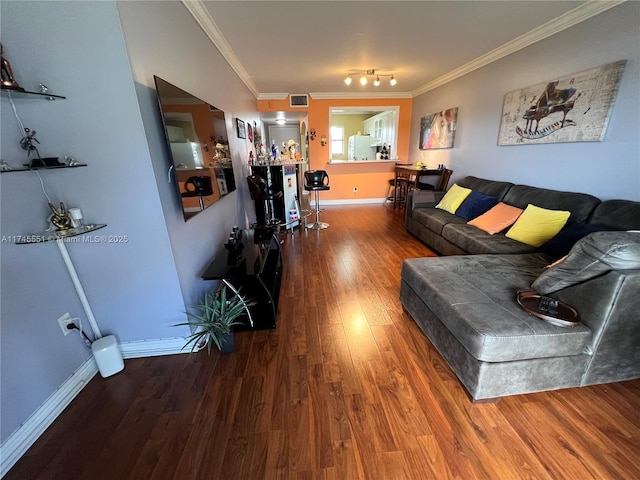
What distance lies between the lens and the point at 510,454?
44.6 inches

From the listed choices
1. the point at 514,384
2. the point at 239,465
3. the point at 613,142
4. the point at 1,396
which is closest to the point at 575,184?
the point at 613,142

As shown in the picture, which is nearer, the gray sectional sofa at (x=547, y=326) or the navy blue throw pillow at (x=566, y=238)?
the gray sectional sofa at (x=547, y=326)

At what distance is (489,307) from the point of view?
1.41m

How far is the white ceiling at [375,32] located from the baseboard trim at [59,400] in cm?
261

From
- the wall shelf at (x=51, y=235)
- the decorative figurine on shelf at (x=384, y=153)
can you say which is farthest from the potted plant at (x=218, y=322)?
the decorative figurine on shelf at (x=384, y=153)

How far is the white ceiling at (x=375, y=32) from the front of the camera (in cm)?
221

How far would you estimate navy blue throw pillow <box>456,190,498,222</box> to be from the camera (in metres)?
3.15

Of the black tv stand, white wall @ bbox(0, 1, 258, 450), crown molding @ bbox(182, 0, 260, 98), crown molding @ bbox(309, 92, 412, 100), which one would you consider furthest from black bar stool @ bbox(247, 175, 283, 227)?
crown molding @ bbox(309, 92, 412, 100)

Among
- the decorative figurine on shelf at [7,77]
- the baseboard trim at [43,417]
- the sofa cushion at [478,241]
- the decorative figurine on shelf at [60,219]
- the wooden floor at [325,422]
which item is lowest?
the wooden floor at [325,422]

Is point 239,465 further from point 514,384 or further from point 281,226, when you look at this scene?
point 281,226

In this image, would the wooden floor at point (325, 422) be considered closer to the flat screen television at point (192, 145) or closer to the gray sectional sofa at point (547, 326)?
the gray sectional sofa at point (547, 326)

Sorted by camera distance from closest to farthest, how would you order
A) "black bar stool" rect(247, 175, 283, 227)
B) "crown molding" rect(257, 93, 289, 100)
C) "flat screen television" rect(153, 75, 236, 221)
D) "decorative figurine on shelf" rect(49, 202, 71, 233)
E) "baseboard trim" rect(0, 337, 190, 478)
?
"baseboard trim" rect(0, 337, 190, 478), "decorative figurine on shelf" rect(49, 202, 71, 233), "flat screen television" rect(153, 75, 236, 221), "black bar stool" rect(247, 175, 283, 227), "crown molding" rect(257, 93, 289, 100)

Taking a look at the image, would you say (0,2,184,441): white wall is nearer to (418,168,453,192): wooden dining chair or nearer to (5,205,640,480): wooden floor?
(5,205,640,480): wooden floor

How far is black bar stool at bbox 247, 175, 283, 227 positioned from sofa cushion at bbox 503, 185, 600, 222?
3092 millimetres
